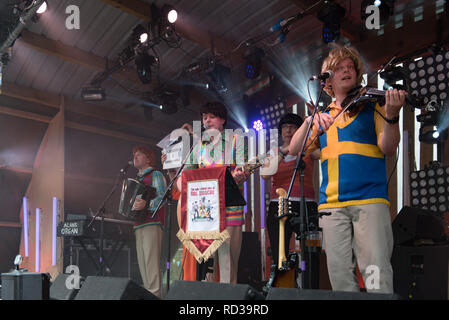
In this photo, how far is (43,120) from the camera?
7957mm

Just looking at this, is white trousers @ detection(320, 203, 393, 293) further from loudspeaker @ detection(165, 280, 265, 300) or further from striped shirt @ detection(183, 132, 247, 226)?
striped shirt @ detection(183, 132, 247, 226)

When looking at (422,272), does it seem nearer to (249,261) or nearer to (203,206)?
(203,206)

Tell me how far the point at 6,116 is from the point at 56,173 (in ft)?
4.09

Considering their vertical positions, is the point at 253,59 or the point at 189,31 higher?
the point at 189,31

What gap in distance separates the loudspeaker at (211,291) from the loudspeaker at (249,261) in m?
3.42

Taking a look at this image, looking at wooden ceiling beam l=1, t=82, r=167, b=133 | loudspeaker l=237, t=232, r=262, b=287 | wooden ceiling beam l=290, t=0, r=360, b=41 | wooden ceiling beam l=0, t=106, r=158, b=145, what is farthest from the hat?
wooden ceiling beam l=0, t=106, r=158, b=145

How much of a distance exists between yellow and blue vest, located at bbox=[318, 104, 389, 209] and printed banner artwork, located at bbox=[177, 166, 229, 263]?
977mm

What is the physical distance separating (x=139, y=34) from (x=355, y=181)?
408 cm

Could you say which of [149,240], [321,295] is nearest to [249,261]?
[149,240]

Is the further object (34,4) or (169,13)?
(169,13)

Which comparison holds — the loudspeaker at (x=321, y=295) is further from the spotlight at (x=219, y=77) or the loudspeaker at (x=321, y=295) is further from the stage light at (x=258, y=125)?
the stage light at (x=258, y=125)

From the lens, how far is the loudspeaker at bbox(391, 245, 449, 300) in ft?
11.3

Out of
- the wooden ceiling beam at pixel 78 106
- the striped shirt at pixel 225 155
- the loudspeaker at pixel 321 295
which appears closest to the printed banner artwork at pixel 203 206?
the striped shirt at pixel 225 155

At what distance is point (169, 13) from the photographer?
206 inches
